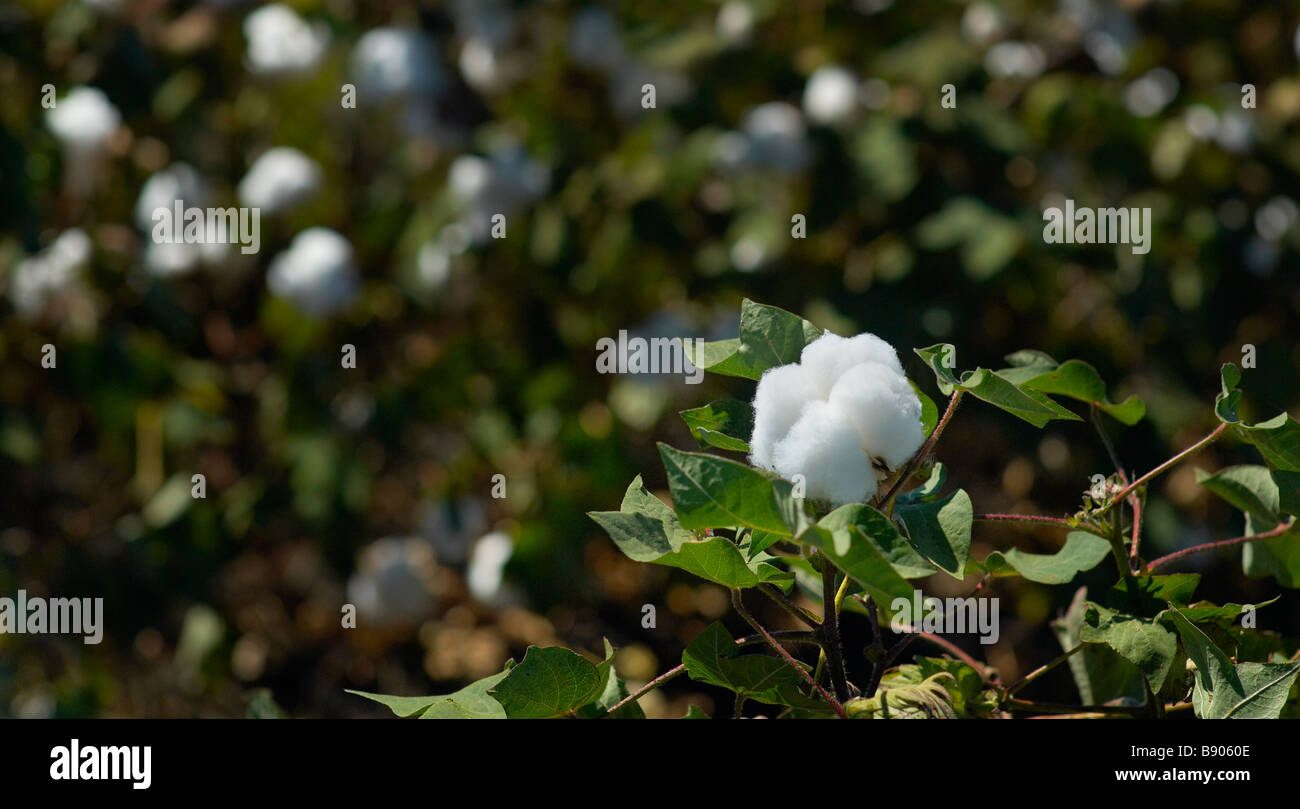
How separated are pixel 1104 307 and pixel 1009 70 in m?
0.33

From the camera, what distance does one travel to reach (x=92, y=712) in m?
1.21

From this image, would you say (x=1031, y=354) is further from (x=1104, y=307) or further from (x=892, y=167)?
(x=1104, y=307)

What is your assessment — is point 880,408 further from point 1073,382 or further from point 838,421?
point 1073,382

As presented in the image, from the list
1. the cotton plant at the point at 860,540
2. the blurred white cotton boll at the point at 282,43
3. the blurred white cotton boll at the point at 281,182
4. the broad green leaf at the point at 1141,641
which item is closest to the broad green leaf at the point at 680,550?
the cotton plant at the point at 860,540

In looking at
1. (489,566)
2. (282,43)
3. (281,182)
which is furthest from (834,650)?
(282,43)

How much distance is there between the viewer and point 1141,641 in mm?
361

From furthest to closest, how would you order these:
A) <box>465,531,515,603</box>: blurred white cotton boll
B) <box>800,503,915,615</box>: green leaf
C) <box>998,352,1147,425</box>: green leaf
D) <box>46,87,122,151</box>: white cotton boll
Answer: <box>46,87,122,151</box>: white cotton boll, <box>465,531,515,603</box>: blurred white cotton boll, <box>998,352,1147,425</box>: green leaf, <box>800,503,915,615</box>: green leaf

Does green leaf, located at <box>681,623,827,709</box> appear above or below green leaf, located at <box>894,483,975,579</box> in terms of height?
below

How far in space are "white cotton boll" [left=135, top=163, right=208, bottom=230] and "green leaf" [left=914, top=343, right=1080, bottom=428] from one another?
1.35 metres

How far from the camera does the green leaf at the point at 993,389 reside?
335mm

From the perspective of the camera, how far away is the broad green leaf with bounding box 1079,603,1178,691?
36cm

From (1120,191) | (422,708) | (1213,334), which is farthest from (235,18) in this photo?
(422,708)

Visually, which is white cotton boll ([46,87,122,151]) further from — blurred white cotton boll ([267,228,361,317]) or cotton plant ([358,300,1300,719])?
cotton plant ([358,300,1300,719])

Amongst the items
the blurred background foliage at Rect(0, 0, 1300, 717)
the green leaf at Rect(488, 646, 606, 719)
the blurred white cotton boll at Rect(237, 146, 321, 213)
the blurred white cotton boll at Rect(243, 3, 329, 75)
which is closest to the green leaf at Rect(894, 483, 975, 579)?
the green leaf at Rect(488, 646, 606, 719)
